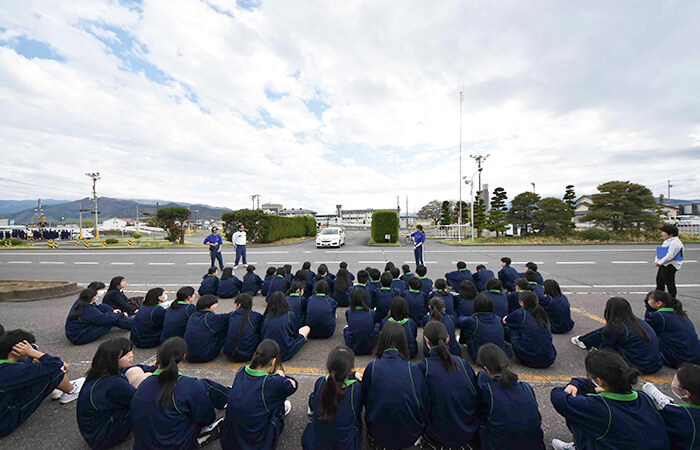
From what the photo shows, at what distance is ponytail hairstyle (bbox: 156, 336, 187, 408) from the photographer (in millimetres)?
2135

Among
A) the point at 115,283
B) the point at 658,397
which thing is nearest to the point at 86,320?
the point at 115,283

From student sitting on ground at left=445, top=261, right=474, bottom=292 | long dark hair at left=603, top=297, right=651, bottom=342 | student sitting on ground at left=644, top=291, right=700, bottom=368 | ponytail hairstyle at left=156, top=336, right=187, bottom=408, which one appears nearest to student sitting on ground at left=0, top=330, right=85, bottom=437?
ponytail hairstyle at left=156, top=336, right=187, bottom=408

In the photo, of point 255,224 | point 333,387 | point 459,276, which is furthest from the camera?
point 255,224

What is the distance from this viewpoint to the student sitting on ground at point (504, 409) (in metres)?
2.09

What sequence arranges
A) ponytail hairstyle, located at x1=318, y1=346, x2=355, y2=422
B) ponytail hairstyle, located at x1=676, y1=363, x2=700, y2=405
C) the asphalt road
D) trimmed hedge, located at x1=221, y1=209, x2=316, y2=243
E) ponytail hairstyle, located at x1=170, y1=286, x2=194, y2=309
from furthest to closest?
trimmed hedge, located at x1=221, y1=209, x2=316, y2=243 → ponytail hairstyle, located at x1=170, y1=286, x2=194, y2=309 → the asphalt road → ponytail hairstyle, located at x1=318, y1=346, x2=355, y2=422 → ponytail hairstyle, located at x1=676, y1=363, x2=700, y2=405

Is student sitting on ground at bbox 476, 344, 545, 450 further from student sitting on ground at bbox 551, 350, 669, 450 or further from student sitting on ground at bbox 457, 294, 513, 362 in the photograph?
student sitting on ground at bbox 457, 294, 513, 362

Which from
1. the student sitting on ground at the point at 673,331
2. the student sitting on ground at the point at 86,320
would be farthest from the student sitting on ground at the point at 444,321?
the student sitting on ground at the point at 86,320

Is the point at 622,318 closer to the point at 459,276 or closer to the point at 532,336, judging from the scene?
the point at 532,336

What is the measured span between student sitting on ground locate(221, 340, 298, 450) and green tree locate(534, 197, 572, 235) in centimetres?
2497

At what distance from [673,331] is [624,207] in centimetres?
2394

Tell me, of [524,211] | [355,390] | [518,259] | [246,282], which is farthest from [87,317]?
[524,211]

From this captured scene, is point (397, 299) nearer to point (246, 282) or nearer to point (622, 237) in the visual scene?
point (246, 282)

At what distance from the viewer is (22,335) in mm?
2682

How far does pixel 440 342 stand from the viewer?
2.48 m
